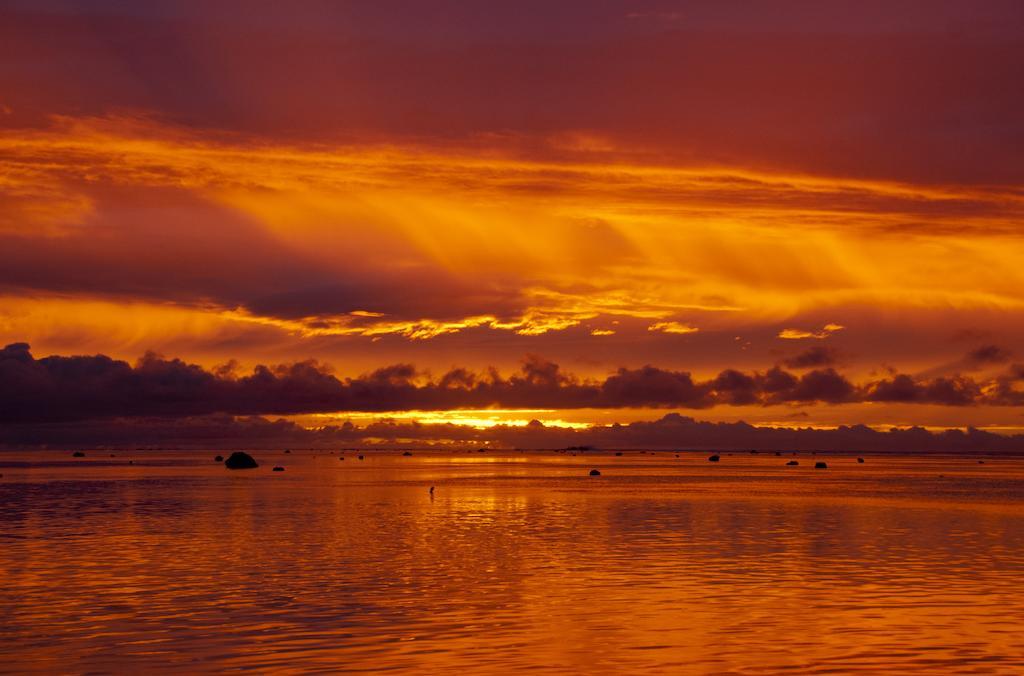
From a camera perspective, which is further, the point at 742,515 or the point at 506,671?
the point at 742,515

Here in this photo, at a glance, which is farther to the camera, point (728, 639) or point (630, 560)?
point (630, 560)

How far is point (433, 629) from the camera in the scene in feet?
107

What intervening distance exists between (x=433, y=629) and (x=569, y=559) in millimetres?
19155

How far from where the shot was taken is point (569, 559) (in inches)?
2010

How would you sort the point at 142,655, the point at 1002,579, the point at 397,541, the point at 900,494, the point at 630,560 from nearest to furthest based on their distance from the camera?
the point at 142,655, the point at 1002,579, the point at 630,560, the point at 397,541, the point at 900,494

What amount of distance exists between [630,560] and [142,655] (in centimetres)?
2665

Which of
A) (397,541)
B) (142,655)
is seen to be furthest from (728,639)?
(397,541)

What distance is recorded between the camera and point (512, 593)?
40000mm

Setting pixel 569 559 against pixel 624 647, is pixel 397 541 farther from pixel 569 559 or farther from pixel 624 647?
pixel 624 647

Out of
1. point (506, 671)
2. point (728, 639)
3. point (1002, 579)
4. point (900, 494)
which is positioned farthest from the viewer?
point (900, 494)

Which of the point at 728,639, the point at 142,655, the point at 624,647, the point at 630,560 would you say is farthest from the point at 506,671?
the point at 630,560

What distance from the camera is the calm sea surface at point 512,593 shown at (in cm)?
2859

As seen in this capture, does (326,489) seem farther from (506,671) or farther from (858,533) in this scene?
(506,671)

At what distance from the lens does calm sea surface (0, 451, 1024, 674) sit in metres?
28.6
